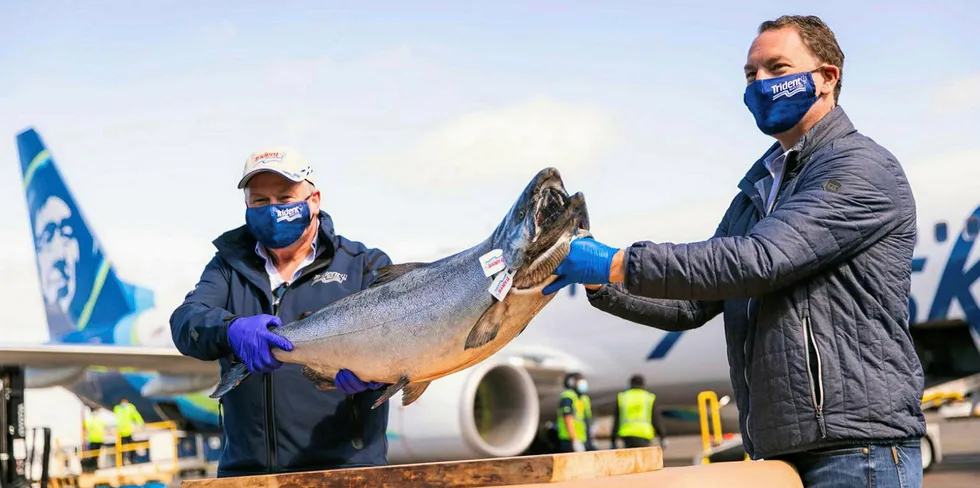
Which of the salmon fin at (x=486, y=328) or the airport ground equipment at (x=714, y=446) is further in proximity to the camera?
the airport ground equipment at (x=714, y=446)

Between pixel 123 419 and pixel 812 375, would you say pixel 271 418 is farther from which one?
pixel 123 419

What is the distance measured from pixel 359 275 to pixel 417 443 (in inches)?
195

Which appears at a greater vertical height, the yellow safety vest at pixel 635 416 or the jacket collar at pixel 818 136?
the jacket collar at pixel 818 136

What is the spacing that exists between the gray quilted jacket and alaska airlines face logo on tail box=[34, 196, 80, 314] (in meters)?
14.1

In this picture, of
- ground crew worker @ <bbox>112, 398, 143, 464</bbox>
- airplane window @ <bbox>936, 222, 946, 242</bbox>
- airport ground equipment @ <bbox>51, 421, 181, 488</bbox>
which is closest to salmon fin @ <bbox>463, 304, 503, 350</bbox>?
airport ground equipment @ <bbox>51, 421, 181, 488</bbox>

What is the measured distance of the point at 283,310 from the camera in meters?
2.41

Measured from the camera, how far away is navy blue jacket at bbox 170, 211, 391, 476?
2.38m

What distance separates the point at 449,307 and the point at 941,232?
858 cm

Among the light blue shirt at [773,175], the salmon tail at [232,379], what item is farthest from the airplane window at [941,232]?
the salmon tail at [232,379]

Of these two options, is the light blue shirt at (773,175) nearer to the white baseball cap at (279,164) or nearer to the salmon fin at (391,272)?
the salmon fin at (391,272)

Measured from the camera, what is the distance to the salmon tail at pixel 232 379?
6.81 ft

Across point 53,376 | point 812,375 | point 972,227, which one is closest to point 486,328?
point 812,375

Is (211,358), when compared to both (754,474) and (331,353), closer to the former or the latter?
(331,353)

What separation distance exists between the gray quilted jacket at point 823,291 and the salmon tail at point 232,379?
2.90ft
